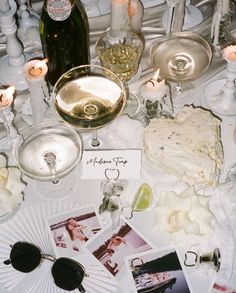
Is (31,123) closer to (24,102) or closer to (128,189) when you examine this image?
(24,102)

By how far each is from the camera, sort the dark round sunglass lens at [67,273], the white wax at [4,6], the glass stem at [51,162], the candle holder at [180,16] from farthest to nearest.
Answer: the candle holder at [180,16], the white wax at [4,6], the glass stem at [51,162], the dark round sunglass lens at [67,273]

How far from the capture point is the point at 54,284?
44.9 inches

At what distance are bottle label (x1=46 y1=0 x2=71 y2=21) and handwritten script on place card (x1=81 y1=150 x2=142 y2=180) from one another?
332 mm

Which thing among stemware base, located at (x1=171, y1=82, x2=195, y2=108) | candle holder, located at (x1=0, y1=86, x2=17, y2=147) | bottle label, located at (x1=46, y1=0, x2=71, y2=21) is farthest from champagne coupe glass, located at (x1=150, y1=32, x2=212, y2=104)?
candle holder, located at (x1=0, y1=86, x2=17, y2=147)

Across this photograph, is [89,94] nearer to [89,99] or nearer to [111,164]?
[89,99]

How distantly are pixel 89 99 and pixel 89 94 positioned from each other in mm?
16

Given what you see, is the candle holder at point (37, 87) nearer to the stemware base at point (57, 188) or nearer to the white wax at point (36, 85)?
the white wax at point (36, 85)

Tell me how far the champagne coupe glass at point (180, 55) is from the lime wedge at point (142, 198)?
0.92 feet

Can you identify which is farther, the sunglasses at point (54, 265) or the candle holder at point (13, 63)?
the candle holder at point (13, 63)

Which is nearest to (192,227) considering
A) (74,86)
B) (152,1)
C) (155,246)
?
(155,246)

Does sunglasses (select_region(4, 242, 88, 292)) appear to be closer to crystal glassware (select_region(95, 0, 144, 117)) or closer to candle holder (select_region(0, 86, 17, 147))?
candle holder (select_region(0, 86, 17, 147))

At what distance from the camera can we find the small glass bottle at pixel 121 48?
139 cm

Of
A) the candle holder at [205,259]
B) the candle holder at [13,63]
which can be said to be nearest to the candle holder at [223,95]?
the candle holder at [205,259]

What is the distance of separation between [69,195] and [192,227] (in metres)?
0.30
